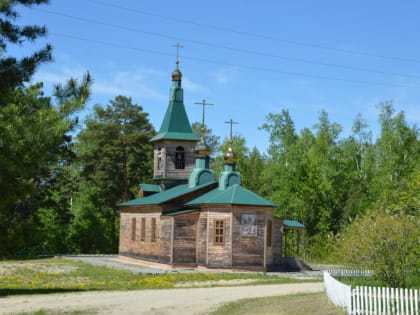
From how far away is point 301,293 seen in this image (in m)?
21.1

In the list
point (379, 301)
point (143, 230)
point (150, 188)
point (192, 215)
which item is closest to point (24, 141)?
point (379, 301)

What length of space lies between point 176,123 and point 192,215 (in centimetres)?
1034

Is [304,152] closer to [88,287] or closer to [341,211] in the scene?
[341,211]

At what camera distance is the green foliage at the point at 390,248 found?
1831 cm

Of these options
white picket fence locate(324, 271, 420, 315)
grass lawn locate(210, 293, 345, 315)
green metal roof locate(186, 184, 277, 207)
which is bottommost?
grass lawn locate(210, 293, 345, 315)

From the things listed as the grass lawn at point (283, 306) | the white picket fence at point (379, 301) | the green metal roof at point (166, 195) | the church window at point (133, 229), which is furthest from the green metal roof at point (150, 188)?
the white picket fence at point (379, 301)

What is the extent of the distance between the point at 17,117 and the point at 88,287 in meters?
8.25

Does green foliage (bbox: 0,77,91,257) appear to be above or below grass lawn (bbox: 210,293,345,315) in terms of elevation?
above

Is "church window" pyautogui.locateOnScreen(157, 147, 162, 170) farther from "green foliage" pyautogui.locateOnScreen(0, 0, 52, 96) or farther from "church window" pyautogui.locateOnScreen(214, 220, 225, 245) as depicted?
"green foliage" pyautogui.locateOnScreen(0, 0, 52, 96)

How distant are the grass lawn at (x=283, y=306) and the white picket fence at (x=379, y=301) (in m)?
0.44

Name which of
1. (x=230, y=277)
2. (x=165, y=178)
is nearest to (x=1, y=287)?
(x=230, y=277)

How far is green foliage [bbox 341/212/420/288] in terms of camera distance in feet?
60.1

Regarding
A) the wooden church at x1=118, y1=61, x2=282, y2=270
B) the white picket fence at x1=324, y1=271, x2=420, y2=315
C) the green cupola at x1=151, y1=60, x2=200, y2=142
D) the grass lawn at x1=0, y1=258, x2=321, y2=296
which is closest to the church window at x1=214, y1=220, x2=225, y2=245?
the wooden church at x1=118, y1=61, x2=282, y2=270

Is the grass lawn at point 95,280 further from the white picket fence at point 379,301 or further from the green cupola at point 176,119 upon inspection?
the green cupola at point 176,119
